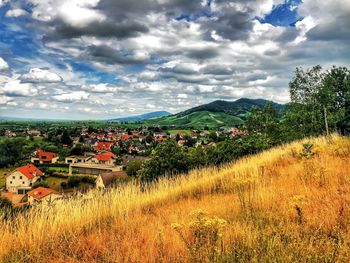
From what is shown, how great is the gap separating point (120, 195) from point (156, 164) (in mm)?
21664

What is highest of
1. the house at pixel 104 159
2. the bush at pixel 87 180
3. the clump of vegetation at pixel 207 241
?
the clump of vegetation at pixel 207 241

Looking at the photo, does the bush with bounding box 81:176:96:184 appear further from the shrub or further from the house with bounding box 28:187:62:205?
the house with bounding box 28:187:62:205

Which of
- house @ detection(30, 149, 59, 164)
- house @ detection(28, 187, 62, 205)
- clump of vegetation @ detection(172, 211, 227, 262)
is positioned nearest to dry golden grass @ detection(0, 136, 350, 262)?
clump of vegetation @ detection(172, 211, 227, 262)

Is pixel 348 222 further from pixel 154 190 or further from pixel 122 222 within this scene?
pixel 154 190

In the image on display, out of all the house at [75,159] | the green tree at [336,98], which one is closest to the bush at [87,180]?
the house at [75,159]

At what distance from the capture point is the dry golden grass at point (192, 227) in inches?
137

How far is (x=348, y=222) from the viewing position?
4191mm

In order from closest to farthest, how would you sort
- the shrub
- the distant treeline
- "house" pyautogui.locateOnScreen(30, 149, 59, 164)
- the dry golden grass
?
the dry golden grass < the distant treeline < the shrub < "house" pyautogui.locateOnScreen(30, 149, 59, 164)

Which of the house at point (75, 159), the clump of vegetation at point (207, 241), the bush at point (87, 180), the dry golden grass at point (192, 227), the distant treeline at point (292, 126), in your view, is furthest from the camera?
the house at point (75, 159)

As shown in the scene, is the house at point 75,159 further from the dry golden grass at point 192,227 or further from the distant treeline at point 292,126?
the dry golden grass at point 192,227

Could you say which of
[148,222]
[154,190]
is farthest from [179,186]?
[148,222]

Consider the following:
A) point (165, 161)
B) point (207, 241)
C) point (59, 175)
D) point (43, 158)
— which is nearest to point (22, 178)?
point (59, 175)

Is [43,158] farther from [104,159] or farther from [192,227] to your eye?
[192,227]

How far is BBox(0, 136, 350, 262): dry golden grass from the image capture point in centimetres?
347
